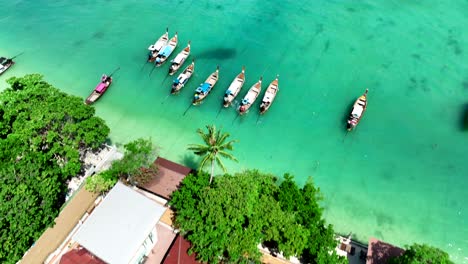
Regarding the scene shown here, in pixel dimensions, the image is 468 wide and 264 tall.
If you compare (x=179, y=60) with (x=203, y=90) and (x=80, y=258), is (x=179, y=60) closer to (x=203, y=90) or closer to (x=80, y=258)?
(x=203, y=90)

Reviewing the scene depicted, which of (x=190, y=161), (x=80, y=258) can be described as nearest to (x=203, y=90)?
(x=190, y=161)

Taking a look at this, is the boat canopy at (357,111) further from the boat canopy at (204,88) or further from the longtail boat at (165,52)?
the longtail boat at (165,52)

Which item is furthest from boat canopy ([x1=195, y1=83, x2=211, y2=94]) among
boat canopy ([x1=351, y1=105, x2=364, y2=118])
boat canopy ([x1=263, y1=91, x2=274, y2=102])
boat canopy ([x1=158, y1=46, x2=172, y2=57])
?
boat canopy ([x1=351, y1=105, x2=364, y2=118])

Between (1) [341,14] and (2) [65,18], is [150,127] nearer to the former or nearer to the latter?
(2) [65,18]

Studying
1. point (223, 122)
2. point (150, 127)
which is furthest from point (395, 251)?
point (150, 127)

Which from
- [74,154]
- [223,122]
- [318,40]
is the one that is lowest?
[74,154]

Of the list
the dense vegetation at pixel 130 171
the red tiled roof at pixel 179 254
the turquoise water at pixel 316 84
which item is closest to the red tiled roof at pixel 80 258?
the red tiled roof at pixel 179 254

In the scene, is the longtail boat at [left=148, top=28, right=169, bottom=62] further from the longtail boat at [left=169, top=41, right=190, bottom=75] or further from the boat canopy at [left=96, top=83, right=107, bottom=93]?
the boat canopy at [left=96, top=83, right=107, bottom=93]
